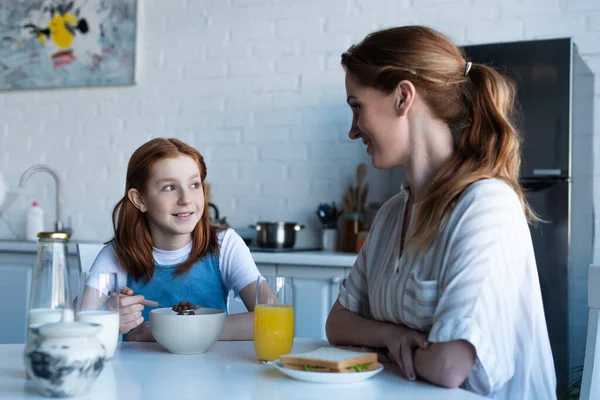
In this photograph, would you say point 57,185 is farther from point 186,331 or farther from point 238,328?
point 186,331

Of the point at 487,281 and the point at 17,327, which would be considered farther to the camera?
the point at 17,327

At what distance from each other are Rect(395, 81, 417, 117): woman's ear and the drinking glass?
2.06 ft

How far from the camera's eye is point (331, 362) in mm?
1086

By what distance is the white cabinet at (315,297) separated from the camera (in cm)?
294

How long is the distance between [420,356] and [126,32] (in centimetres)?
330

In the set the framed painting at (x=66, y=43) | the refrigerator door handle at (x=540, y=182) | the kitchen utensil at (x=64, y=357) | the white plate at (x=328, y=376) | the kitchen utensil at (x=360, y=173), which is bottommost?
the white plate at (x=328, y=376)

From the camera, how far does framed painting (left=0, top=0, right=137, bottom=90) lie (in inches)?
158

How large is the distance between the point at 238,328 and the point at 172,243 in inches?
16.9

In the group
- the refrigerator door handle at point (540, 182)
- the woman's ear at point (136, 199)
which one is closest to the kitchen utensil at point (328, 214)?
the refrigerator door handle at point (540, 182)

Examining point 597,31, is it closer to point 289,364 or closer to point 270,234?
point 270,234

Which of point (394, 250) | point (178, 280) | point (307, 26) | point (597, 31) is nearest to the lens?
point (394, 250)

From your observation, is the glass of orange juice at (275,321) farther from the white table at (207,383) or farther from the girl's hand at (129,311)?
the girl's hand at (129,311)

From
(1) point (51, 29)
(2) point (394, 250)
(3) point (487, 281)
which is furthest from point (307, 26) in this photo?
(3) point (487, 281)

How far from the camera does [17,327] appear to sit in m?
3.49
